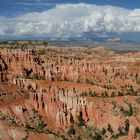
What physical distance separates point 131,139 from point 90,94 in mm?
48504

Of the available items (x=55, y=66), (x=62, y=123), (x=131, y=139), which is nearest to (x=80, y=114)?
(x=62, y=123)

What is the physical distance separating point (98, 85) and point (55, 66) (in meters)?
26.8

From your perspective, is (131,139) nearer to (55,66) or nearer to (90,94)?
(90,94)

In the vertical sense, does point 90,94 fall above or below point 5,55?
below

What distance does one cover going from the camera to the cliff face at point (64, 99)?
11669 cm

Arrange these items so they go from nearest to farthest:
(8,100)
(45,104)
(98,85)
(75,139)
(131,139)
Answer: (131,139) < (75,139) < (8,100) < (45,104) < (98,85)

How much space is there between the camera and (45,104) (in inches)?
5044

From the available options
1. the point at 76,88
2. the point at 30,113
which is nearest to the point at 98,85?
the point at 76,88

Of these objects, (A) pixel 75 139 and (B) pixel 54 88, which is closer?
(A) pixel 75 139

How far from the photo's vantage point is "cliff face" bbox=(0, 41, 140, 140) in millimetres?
116688

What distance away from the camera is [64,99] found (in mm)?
132125

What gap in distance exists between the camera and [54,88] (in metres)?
147

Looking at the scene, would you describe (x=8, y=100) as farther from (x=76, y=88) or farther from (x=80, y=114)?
(x=76, y=88)

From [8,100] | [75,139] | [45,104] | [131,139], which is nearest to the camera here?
[131,139]
